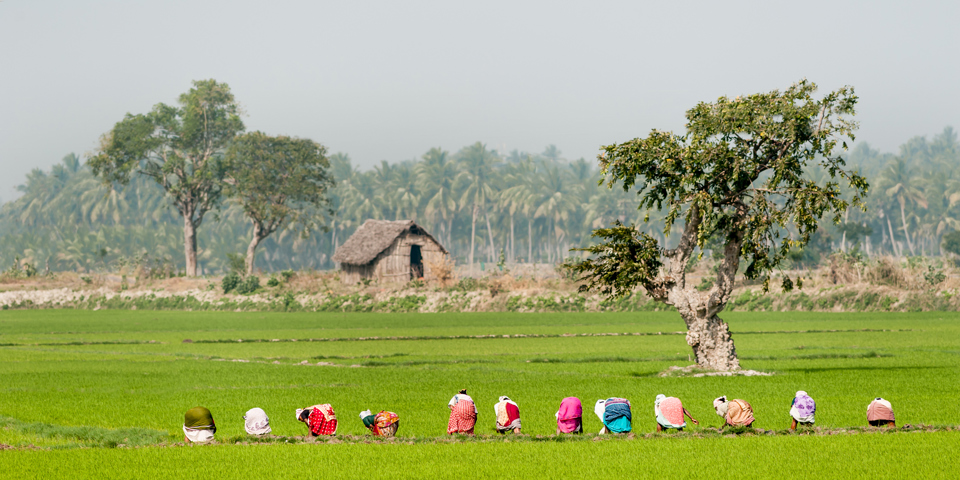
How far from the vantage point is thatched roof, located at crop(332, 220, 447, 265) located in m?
70.5

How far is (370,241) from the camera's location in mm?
72438

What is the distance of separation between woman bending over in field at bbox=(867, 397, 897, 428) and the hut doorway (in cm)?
5646

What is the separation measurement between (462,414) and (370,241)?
57.8 m

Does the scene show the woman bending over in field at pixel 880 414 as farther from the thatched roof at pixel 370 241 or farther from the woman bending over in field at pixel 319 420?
the thatched roof at pixel 370 241

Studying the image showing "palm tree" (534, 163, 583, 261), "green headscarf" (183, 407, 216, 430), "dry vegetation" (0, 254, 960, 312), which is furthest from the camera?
"palm tree" (534, 163, 583, 261)

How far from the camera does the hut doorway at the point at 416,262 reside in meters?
72.3

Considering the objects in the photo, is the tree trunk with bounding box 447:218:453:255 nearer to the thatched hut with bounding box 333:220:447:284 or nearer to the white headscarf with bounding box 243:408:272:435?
the thatched hut with bounding box 333:220:447:284

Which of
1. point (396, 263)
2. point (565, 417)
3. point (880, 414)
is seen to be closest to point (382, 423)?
point (565, 417)

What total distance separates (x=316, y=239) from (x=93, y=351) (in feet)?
321

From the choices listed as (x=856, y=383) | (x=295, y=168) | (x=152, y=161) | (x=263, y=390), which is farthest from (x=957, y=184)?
(x=263, y=390)

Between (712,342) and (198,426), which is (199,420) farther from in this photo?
(712,342)

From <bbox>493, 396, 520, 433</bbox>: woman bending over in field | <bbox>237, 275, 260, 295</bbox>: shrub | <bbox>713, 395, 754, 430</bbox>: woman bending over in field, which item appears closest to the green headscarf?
<bbox>493, 396, 520, 433</bbox>: woman bending over in field

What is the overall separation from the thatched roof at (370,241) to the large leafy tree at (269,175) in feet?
26.8

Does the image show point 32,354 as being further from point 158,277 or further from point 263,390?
point 158,277
